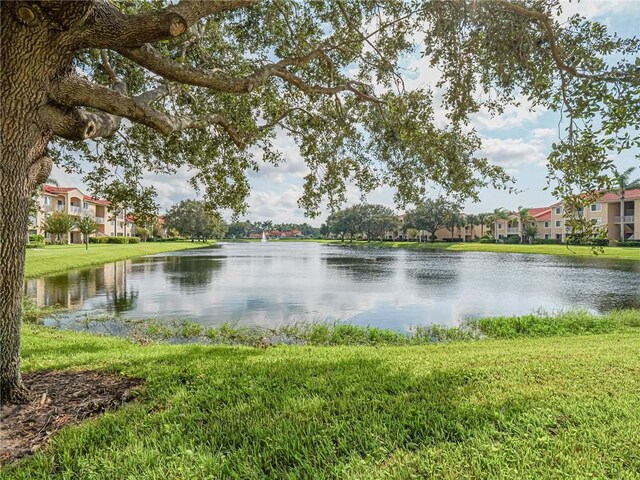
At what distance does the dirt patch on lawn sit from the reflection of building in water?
9.63 metres

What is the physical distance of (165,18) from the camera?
3.31 m

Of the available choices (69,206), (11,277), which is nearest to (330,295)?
(11,277)

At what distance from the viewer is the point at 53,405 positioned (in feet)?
11.4

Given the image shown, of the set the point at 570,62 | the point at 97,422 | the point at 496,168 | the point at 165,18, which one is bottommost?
the point at 97,422

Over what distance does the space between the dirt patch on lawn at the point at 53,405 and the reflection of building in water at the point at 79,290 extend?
963cm

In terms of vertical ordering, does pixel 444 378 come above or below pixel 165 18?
below

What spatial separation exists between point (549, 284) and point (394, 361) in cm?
1909

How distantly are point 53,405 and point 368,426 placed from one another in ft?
10.2

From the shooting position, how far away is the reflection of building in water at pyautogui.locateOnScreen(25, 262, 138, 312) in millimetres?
13803

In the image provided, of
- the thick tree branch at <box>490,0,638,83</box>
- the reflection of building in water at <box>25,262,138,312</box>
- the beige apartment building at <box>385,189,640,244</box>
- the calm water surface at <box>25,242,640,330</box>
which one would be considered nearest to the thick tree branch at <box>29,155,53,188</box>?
the thick tree branch at <box>490,0,638,83</box>

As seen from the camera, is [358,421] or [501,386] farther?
[501,386]

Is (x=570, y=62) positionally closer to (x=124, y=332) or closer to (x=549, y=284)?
(x=124, y=332)

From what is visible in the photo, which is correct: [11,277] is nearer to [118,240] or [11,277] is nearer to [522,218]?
[118,240]

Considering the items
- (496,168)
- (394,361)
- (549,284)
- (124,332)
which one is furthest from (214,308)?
(549,284)
